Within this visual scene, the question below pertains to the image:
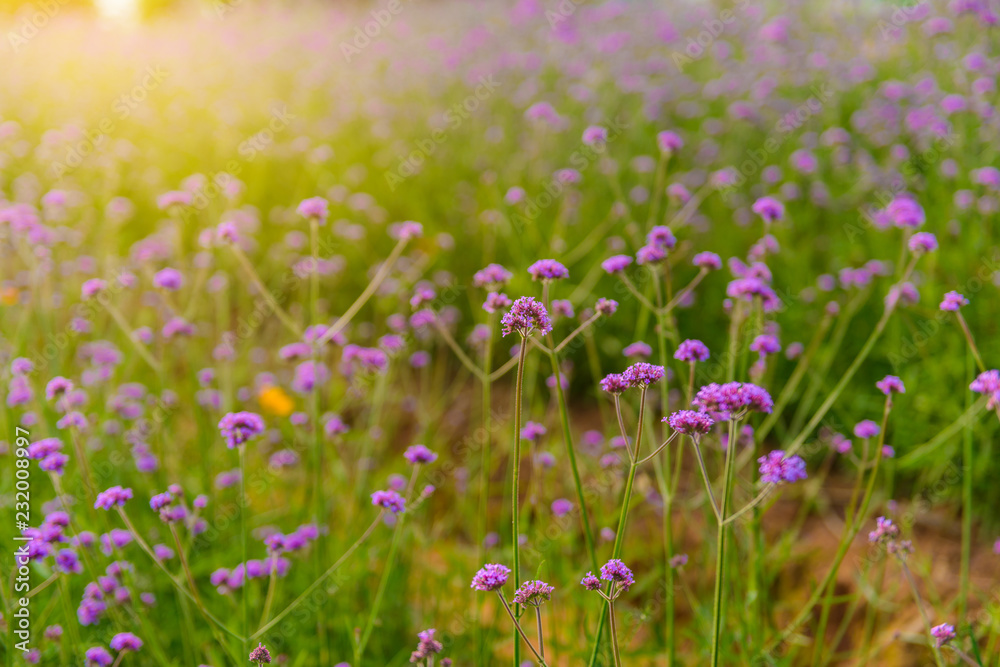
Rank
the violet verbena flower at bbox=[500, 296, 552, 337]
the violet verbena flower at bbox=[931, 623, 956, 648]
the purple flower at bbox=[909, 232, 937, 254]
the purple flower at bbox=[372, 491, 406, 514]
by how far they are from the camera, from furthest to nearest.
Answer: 1. the purple flower at bbox=[909, 232, 937, 254]
2. the purple flower at bbox=[372, 491, 406, 514]
3. the violet verbena flower at bbox=[931, 623, 956, 648]
4. the violet verbena flower at bbox=[500, 296, 552, 337]

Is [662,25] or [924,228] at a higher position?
[662,25]

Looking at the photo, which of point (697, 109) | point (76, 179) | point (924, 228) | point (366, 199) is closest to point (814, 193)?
point (924, 228)

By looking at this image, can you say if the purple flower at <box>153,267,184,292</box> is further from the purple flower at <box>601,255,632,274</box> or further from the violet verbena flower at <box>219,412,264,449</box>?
the purple flower at <box>601,255,632,274</box>

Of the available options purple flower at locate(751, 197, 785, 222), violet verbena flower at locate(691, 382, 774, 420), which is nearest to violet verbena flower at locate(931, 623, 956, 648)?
violet verbena flower at locate(691, 382, 774, 420)

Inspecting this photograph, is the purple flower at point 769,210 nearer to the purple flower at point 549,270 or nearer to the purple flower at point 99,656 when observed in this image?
the purple flower at point 549,270

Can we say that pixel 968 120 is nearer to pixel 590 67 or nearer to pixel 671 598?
pixel 590 67

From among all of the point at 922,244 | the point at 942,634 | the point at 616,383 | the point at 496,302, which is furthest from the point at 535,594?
the point at 922,244

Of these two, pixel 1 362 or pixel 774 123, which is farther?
pixel 774 123
